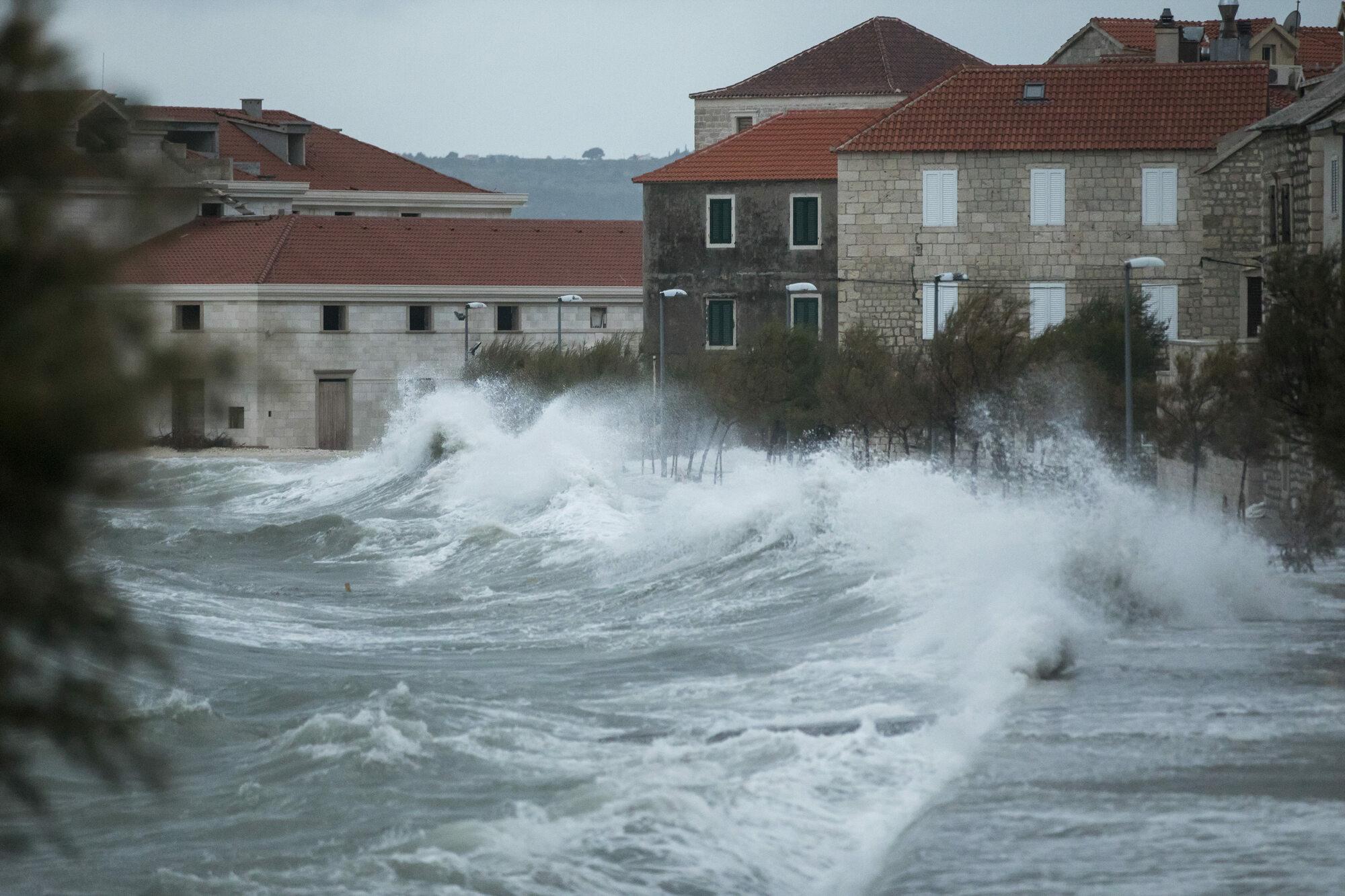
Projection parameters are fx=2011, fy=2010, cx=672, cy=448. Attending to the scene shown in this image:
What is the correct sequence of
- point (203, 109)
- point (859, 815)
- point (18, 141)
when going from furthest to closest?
point (203, 109)
point (859, 815)
point (18, 141)

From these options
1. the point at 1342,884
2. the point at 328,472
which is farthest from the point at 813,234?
the point at 1342,884

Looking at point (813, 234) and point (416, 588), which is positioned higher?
point (813, 234)

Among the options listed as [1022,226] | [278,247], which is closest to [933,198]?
[1022,226]

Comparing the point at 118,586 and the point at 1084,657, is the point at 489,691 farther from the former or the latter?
the point at 118,586

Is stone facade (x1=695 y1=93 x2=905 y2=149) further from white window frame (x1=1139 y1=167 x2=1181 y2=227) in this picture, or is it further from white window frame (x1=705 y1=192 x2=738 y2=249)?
white window frame (x1=1139 y1=167 x2=1181 y2=227)

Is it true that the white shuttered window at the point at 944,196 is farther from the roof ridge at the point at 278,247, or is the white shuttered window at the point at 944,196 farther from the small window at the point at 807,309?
the roof ridge at the point at 278,247

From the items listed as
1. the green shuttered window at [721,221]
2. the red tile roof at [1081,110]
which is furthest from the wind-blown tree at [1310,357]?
the green shuttered window at [721,221]

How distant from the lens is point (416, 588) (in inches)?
1082

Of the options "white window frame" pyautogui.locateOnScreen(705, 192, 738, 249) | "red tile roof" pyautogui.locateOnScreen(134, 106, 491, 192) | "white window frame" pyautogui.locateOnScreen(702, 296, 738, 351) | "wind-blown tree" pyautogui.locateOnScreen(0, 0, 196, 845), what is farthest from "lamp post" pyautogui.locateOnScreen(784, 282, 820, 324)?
"wind-blown tree" pyautogui.locateOnScreen(0, 0, 196, 845)

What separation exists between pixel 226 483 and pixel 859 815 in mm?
37475

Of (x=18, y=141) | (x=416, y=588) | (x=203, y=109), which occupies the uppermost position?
(x=203, y=109)

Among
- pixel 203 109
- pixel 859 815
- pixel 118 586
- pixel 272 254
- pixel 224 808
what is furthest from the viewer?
pixel 203 109

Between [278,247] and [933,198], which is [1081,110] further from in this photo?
[278,247]

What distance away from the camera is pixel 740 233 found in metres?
48.6
